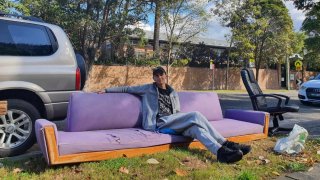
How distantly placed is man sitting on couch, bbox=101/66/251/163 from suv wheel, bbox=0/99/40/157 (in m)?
1.23

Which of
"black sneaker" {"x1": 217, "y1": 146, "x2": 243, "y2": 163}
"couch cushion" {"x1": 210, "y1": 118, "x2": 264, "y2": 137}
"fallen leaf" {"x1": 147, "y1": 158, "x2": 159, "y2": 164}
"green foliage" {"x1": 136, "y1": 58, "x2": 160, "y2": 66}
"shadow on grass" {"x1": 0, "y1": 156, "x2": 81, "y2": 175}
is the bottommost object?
"shadow on grass" {"x1": 0, "y1": 156, "x2": 81, "y2": 175}

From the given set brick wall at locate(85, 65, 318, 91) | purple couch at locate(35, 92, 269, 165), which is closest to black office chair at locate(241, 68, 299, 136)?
purple couch at locate(35, 92, 269, 165)

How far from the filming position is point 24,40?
5.95 meters

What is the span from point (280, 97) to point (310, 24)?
77.0ft

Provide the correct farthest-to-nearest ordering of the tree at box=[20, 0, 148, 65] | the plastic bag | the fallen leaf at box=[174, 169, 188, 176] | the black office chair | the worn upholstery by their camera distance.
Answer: the tree at box=[20, 0, 148, 65], the black office chair, the plastic bag, the worn upholstery, the fallen leaf at box=[174, 169, 188, 176]

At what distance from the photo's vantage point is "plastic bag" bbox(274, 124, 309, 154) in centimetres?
589

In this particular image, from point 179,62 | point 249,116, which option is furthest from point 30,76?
point 179,62

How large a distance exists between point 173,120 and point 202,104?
131cm

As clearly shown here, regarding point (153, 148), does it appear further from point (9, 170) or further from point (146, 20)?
point (146, 20)

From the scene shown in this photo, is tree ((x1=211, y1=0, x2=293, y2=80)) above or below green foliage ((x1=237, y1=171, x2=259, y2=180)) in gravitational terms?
above

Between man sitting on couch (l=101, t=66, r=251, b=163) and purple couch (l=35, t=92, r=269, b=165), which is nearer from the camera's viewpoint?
purple couch (l=35, t=92, r=269, b=165)

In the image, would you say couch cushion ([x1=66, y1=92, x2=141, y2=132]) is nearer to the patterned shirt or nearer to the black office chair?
the patterned shirt

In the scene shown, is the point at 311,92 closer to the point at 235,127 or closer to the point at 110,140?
the point at 235,127

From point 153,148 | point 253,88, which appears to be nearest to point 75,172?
point 153,148
